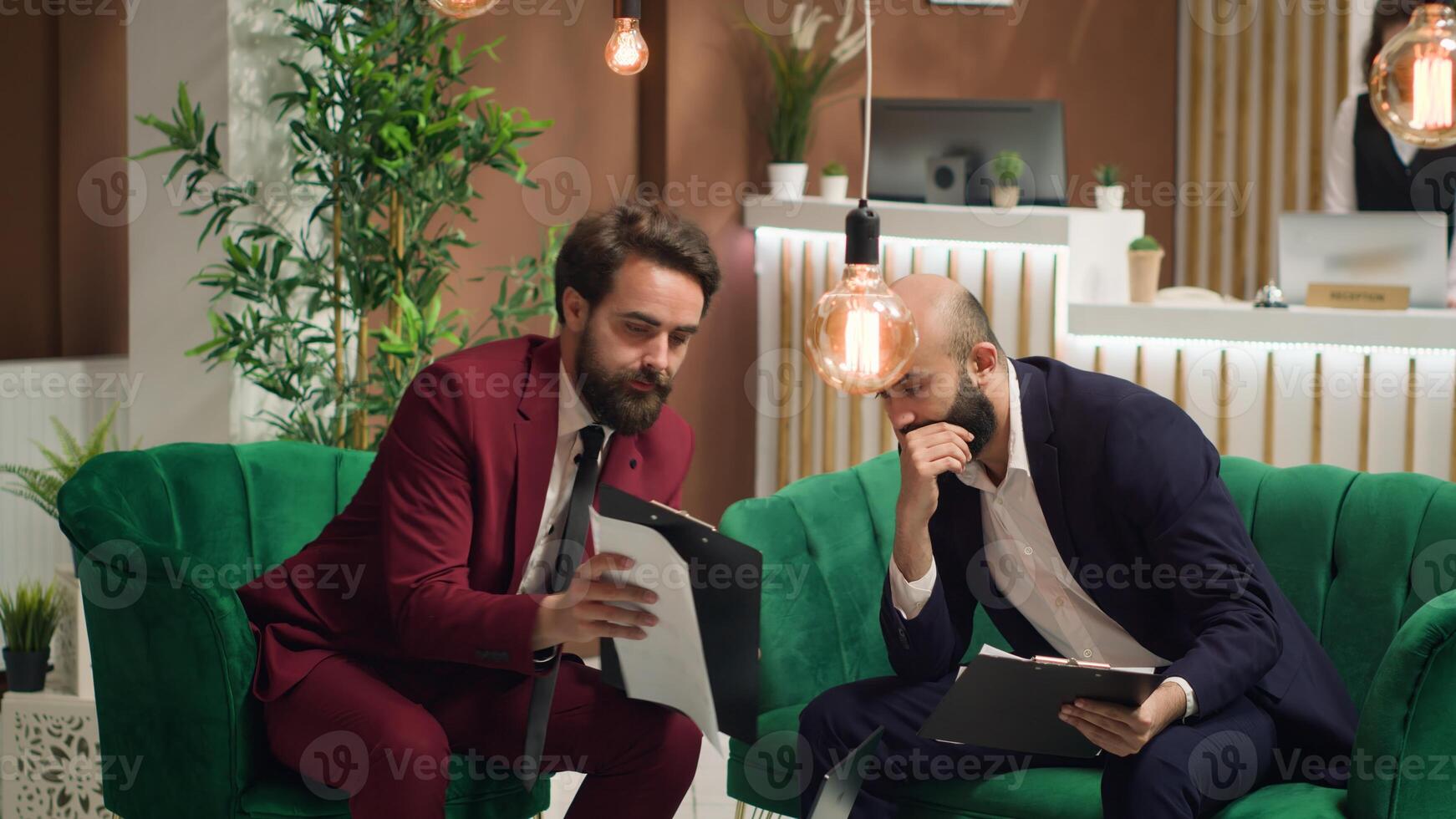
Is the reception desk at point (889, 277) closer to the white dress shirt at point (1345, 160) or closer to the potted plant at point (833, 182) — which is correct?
the potted plant at point (833, 182)

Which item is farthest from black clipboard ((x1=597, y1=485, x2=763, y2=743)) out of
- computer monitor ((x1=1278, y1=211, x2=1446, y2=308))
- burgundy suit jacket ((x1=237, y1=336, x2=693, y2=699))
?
computer monitor ((x1=1278, y1=211, x2=1446, y2=308))

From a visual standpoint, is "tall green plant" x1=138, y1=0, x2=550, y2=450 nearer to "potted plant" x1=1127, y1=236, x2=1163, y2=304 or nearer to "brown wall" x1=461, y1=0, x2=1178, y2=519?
"brown wall" x1=461, y1=0, x2=1178, y2=519

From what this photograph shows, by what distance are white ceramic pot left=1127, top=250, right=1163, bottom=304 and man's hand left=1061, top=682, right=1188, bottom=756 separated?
2151 mm

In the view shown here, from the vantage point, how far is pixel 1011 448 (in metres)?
2.52

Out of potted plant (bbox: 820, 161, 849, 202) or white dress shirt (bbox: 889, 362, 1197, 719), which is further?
potted plant (bbox: 820, 161, 849, 202)

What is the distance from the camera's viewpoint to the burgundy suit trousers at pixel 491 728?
88.6 inches

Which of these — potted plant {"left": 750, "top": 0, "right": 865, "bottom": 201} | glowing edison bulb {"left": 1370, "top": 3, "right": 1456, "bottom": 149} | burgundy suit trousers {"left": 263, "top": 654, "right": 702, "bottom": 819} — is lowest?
burgundy suit trousers {"left": 263, "top": 654, "right": 702, "bottom": 819}

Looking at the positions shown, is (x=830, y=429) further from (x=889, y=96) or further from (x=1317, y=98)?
(x=1317, y=98)

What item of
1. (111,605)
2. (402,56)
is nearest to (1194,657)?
(111,605)

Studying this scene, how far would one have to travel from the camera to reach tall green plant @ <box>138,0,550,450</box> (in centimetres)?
339

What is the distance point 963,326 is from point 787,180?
8.34 feet

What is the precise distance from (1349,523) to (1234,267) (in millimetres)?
4305

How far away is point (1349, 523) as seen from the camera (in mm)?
2664

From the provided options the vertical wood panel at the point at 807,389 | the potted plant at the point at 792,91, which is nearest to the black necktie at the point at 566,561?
the vertical wood panel at the point at 807,389
